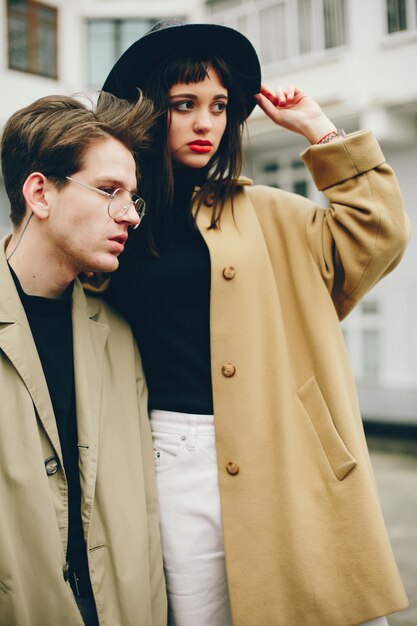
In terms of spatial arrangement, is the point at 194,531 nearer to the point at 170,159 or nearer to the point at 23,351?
the point at 23,351

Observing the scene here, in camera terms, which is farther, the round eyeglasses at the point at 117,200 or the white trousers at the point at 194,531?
the white trousers at the point at 194,531

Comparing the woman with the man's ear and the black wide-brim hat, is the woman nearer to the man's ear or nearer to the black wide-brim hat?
the black wide-brim hat

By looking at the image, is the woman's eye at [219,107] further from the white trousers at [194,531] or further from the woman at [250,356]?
the white trousers at [194,531]

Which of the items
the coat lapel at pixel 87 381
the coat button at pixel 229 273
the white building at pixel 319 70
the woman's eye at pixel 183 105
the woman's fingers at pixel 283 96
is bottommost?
the coat lapel at pixel 87 381

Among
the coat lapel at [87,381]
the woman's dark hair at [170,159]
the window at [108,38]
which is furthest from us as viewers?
the window at [108,38]

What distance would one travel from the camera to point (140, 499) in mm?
1859

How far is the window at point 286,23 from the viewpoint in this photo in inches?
442

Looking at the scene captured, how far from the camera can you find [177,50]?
6.50 ft

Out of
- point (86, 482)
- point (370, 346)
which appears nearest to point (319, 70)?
point (370, 346)

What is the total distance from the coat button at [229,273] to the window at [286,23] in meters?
10.4

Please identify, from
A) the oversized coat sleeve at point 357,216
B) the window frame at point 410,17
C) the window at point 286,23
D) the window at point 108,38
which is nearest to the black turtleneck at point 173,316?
the oversized coat sleeve at point 357,216

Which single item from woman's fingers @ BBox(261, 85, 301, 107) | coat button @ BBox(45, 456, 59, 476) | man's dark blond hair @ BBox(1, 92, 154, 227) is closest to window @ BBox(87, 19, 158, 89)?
woman's fingers @ BBox(261, 85, 301, 107)

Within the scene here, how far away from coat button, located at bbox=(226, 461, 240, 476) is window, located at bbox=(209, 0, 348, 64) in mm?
10755

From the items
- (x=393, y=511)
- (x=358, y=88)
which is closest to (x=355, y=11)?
(x=358, y=88)
